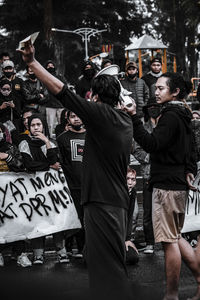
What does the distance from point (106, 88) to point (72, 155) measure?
3548mm

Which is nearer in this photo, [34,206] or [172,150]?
[172,150]

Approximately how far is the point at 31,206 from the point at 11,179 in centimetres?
42

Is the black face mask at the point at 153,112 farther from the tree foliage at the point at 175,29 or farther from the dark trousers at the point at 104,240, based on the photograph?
the tree foliage at the point at 175,29

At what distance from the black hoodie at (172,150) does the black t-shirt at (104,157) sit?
877 mm

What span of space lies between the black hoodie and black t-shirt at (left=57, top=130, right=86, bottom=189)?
97.4 inches

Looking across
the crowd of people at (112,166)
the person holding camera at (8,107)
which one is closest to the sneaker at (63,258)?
the crowd of people at (112,166)

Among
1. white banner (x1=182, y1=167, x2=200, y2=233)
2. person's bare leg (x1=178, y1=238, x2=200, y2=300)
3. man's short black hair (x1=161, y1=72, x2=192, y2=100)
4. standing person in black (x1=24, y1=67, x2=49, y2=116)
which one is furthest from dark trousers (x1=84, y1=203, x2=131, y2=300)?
standing person in black (x1=24, y1=67, x2=49, y2=116)

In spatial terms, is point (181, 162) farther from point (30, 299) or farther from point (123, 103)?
point (30, 299)

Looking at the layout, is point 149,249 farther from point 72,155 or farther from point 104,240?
point 104,240

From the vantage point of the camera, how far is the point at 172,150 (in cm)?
476

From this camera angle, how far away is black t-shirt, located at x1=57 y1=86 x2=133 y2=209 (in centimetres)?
369

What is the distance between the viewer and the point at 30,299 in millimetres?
1496

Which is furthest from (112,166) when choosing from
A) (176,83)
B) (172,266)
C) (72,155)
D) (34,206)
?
(34,206)

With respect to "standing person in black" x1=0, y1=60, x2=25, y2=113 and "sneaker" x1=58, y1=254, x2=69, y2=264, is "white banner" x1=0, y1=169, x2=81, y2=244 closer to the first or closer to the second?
"sneaker" x1=58, y1=254, x2=69, y2=264
